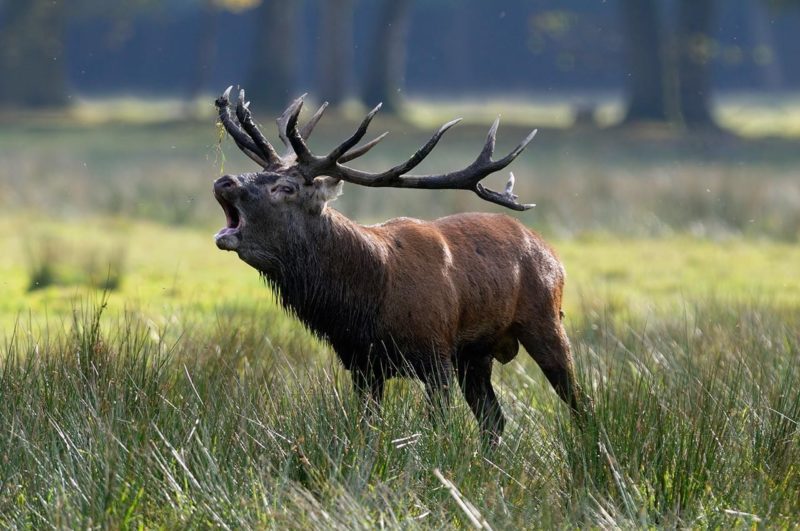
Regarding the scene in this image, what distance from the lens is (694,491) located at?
535 centimetres

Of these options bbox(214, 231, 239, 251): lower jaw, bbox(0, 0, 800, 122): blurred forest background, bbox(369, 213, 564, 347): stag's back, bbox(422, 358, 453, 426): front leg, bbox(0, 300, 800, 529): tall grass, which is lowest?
bbox(0, 0, 800, 122): blurred forest background

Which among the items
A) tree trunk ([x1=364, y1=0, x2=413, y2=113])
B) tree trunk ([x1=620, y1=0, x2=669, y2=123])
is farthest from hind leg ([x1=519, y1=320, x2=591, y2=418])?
tree trunk ([x1=364, y1=0, x2=413, y2=113])

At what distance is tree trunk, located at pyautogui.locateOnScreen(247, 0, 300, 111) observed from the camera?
36.6m

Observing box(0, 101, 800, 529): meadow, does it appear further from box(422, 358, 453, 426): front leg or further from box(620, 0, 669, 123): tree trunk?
box(620, 0, 669, 123): tree trunk

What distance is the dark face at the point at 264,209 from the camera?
585 centimetres

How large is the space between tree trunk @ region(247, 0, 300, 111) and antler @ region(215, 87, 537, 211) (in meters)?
30.3

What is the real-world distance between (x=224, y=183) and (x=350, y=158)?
2.34 feet

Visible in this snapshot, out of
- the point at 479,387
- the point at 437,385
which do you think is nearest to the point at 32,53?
the point at 479,387

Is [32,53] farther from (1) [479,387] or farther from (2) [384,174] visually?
(2) [384,174]

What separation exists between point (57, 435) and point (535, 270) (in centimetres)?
228

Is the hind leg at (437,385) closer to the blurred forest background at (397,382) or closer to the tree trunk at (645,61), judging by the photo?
the blurred forest background at (397,382)

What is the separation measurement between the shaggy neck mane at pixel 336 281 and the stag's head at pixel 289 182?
9 centimetres

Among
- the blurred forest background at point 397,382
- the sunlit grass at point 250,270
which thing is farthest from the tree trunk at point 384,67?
the sunlit grass at point 250,270

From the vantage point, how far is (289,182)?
6020 mm
